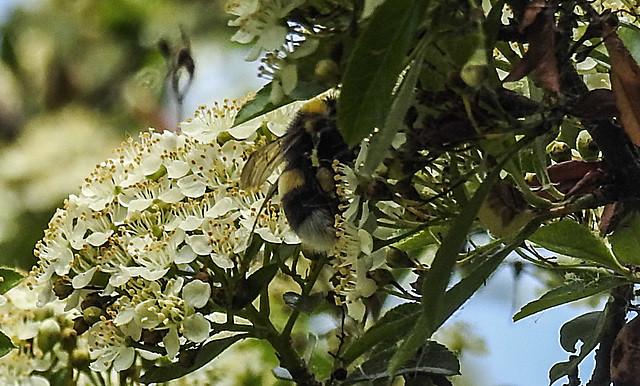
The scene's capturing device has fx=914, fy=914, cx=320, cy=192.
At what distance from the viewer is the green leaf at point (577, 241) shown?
0.59m

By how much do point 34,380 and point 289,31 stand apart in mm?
461

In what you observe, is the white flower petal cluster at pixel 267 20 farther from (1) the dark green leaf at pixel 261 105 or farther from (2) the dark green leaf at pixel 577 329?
(2) the dark green leaf at pixel 577 329

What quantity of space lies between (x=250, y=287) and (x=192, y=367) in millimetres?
75

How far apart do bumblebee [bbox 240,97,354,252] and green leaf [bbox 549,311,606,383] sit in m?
0.19

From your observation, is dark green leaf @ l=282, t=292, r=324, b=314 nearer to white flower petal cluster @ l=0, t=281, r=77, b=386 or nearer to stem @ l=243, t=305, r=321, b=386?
stem @ l=243, t=305, r=321, b=386

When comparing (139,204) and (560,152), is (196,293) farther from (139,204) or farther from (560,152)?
(560,152)

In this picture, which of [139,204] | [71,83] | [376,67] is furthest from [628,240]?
[71,83]

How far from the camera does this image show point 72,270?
73 centimetres

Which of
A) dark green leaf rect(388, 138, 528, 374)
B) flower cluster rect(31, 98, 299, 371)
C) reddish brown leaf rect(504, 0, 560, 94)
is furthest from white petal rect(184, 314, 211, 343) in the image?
reddish brown leaf rect(504, 0, 560, 94)

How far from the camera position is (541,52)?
45 centimetres

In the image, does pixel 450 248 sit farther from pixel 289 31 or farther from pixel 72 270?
pixel 72 270

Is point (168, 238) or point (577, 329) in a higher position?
point (168, 238)

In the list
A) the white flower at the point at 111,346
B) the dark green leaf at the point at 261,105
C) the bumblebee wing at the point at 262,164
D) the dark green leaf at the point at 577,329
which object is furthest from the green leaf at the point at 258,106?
the dark green leaf at the point at 577,329

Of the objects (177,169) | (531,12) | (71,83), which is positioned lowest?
(531,12)
